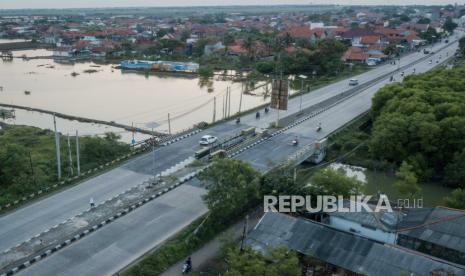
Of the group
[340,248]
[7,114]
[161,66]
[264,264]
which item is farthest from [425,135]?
[161,66]

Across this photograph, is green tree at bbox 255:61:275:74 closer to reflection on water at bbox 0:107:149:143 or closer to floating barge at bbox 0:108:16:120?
reflection on water at bbox 0:107:149:143

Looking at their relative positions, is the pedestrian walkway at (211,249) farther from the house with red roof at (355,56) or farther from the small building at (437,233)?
the house with red roof at (355,56)

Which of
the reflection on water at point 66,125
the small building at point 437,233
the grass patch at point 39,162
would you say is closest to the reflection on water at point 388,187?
the small building at point 437,233

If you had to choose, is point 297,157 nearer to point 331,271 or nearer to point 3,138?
point 331,271

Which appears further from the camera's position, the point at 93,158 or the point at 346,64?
the point at 346,64

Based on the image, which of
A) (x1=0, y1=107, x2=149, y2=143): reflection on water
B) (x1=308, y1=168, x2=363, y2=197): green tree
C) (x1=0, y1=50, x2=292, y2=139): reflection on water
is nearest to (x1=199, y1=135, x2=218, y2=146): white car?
(x1=0, y1=107, x2=149, y2=143): reflection on water

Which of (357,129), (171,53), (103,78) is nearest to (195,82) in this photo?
(103,78)
